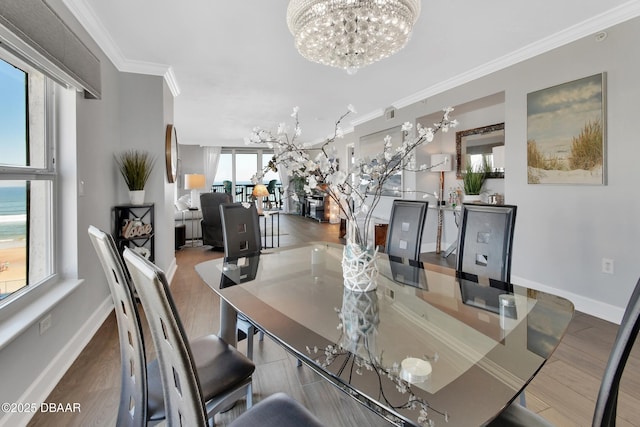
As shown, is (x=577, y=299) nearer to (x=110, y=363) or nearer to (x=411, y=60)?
(x=411, y=60)

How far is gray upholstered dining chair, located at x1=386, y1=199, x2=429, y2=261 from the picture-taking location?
2338 mm

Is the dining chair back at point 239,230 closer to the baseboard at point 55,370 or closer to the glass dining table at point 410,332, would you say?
the glass dining table at point 410,332

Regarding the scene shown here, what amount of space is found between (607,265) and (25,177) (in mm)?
4316

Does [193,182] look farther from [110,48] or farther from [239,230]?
[239,230]

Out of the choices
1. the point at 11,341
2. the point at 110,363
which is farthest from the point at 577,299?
the point at 11,341

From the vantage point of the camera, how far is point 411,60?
3406 mm

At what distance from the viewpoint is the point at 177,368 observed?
738 millimetres

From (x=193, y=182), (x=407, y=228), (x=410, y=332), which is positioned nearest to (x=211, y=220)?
(x=193, y=182)

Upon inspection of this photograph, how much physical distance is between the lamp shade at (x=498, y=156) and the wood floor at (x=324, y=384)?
2174 millimetres

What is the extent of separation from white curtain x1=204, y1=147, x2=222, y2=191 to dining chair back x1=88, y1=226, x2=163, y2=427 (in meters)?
10.2

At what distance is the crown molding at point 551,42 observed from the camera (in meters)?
2.46

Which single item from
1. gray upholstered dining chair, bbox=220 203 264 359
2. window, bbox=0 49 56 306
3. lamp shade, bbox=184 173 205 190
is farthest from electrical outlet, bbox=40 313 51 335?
lamp shade, bbox=184 173 205 190

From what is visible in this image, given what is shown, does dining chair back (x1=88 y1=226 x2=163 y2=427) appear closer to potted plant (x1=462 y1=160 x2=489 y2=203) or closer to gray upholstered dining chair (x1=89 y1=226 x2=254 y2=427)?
gray upholstered dining chair (x1=89 y1=226 x2=254 y2=427)

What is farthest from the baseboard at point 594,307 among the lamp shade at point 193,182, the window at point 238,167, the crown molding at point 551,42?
the window at point 238,167
